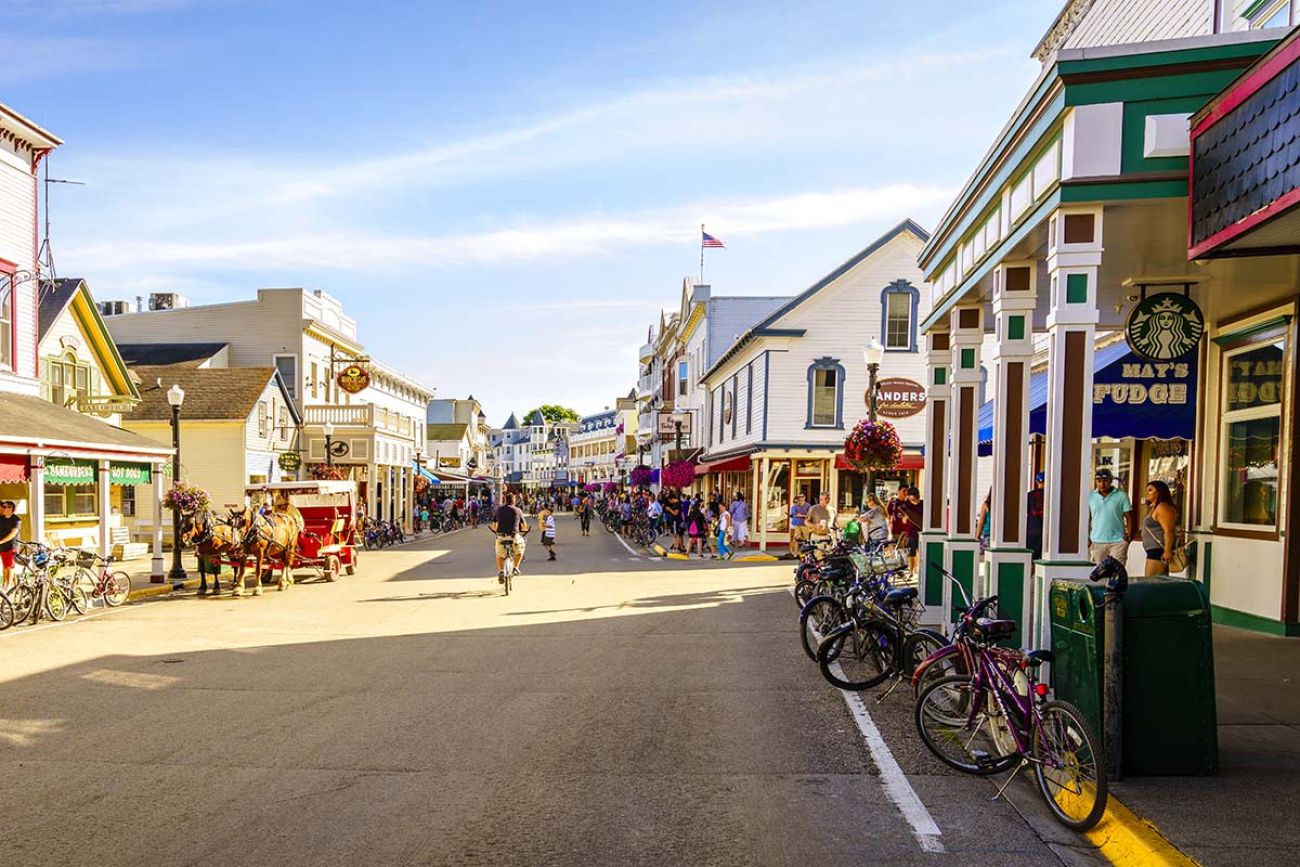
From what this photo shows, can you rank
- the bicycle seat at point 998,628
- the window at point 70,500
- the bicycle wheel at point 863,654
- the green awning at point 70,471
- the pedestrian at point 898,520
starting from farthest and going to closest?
the window at point 70,500, the pedestrian at point 898,520, the green awning at point 70,471, the bicycle wheel at point 863,654, the bicycle seat at point 998,628

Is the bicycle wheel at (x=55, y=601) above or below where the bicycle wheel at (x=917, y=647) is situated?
below

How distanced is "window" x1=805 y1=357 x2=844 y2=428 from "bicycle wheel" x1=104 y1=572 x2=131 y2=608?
2123 cm

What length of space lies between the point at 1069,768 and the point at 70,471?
19.4m

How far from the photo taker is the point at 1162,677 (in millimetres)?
6434

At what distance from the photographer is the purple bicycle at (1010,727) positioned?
5.77 m

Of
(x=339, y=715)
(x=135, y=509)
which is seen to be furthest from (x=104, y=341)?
(x=339, y=715)

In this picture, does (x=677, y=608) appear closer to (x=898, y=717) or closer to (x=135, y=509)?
(x=898, y=717)

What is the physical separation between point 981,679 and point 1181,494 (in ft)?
33.6

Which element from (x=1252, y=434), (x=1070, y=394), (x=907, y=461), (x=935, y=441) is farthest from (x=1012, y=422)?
(x=907, y=461)

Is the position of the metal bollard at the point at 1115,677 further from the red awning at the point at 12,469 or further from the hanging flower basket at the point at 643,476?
the hanging flower basket at the point at 643,476

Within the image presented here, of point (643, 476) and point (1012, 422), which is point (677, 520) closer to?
point (1012, 422)

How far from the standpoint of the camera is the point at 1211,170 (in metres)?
7.26

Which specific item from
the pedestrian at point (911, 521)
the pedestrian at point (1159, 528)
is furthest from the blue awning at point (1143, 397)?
the pedestrian at point (911, 521)

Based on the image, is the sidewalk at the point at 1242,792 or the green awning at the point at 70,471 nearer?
the sidewalk at the point at 1242,792
